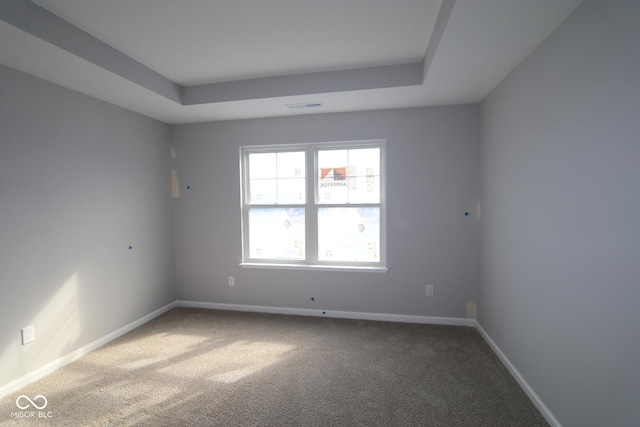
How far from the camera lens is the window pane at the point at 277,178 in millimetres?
3547

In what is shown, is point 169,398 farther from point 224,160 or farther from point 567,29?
point 567,29

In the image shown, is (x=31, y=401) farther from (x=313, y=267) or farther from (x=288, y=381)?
(x=313, y=267)

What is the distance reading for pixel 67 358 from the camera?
8.31 feet

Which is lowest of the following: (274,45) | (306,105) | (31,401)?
(31,401)

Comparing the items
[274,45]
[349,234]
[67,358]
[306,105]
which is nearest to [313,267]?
[349,234]

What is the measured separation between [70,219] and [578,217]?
3793 mm

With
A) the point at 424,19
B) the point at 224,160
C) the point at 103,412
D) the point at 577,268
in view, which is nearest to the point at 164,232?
the point at 224,160

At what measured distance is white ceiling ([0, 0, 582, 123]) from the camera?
68.1 inches

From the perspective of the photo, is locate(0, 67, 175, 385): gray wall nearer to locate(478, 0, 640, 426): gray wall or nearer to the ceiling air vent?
the ceiling air vent

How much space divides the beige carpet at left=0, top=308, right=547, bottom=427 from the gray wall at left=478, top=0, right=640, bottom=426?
46cm

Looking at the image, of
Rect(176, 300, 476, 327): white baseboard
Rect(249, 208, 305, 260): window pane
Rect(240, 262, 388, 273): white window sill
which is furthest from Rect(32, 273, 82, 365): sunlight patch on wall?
Rect(249, 208, 305, 260): window pane

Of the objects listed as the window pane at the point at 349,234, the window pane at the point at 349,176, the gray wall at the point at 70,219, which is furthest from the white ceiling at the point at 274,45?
the window pane at the point at 349,234

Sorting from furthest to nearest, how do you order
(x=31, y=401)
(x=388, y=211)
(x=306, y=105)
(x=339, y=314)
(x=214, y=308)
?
(x=214, y=308) → (x=339, y=314) → (x=388, y=211) → (x=306, y=105) → (x=31, y=401)

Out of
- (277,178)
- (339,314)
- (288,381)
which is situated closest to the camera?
(288,381)
